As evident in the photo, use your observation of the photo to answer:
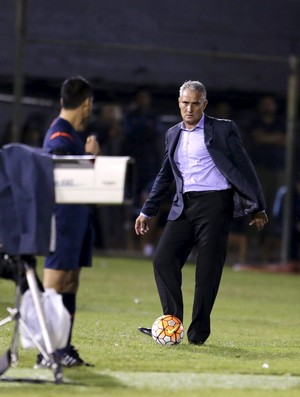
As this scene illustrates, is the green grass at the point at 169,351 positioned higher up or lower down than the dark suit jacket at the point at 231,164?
lower down

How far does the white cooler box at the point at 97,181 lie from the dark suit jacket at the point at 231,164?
9.35ft

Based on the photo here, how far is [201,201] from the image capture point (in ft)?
36.0

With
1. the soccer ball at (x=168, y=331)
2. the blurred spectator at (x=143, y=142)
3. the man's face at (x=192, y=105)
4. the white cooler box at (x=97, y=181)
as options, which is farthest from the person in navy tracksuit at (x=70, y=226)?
the blurred spectator at (x=143, y=142)

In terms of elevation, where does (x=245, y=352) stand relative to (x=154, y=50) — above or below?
below

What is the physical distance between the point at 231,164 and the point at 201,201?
1.26 ft

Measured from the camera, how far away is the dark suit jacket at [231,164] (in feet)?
35.4

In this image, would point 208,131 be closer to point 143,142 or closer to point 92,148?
point 92,148

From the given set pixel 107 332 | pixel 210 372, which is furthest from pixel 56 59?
pixel 210 372

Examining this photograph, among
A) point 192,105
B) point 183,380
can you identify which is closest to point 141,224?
point 192,105

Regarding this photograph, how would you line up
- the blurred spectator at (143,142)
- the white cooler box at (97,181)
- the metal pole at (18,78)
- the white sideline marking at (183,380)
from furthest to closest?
1. the blurred spectator at (143,142)
2. the metal pole at (18,78)
3. the white sideline marking at (183,380)
4. the white cooler box at (97,181)

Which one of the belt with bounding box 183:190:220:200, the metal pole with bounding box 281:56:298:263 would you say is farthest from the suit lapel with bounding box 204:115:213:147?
the metal pole with bounding box 281:56:298:263

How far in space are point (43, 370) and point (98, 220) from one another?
12.5 m

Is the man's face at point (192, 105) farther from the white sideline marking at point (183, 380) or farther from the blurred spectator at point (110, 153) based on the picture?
the blurred spectator at point (110, 153)

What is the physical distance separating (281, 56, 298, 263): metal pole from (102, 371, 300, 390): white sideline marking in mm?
12640
